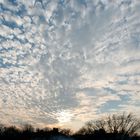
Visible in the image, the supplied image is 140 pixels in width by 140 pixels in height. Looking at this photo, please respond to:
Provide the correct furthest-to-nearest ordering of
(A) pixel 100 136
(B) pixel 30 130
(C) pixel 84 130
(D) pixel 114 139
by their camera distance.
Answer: (B) pixel 30 130
(C) pixel 84 130
(A) pixel 100 136
(D) pixel 114 139

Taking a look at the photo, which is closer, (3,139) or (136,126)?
(136,126)

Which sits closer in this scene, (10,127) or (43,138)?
(43,138)

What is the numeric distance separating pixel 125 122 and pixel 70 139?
1603 cm

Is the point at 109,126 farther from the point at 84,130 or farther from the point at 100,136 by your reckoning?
the point at 84,130

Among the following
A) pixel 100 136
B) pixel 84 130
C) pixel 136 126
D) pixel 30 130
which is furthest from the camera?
pixel 30 130

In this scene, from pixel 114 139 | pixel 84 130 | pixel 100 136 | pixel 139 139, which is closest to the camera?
→ pixel 114 139

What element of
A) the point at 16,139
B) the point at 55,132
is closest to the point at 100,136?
the point at 55,132

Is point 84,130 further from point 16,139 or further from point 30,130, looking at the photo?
point 30,130

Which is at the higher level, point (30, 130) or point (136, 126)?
point (30, 130)

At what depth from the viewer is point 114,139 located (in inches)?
2891

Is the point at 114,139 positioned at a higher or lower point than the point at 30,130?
lower

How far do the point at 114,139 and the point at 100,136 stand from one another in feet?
39.9

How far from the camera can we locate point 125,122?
232ft

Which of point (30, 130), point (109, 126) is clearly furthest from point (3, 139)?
point (109, 126)
